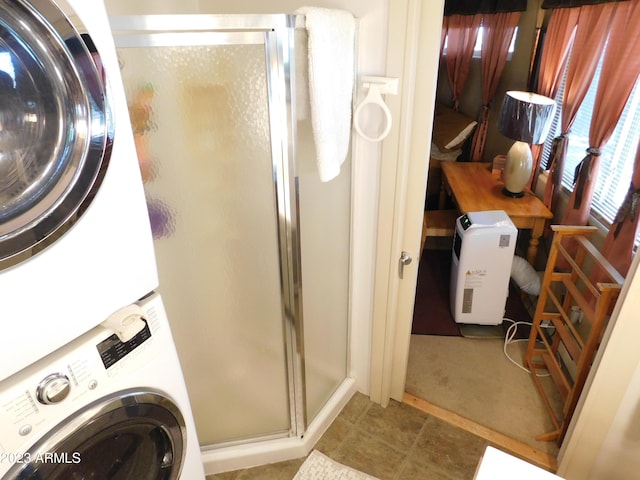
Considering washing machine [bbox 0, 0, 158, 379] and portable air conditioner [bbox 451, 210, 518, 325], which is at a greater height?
washing machine [bbox 0, 0, 158, 379]

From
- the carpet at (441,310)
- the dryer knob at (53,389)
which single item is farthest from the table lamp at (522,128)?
the dryer knob at (53,389)

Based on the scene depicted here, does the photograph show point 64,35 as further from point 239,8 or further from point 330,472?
point 330,472

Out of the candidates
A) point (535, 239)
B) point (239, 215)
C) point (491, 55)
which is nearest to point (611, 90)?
point (535, 239)

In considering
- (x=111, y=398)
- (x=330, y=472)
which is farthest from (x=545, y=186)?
(x=111, y=398)

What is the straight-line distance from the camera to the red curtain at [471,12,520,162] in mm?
3223

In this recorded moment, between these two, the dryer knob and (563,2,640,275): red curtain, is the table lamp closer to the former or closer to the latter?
(563,2,640,275): red curtain

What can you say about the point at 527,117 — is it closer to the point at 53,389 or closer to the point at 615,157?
the point at 615,157

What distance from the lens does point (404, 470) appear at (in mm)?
1755

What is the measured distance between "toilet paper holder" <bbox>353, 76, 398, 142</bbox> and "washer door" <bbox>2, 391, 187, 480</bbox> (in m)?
1.06

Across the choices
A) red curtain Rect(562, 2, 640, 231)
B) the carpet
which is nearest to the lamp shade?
red curtain Rect(562, 2, 640, 231)

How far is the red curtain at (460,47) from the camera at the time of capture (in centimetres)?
343

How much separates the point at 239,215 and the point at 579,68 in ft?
7.07

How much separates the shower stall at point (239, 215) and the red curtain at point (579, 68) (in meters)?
1.61

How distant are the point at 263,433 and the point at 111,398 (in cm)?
96
